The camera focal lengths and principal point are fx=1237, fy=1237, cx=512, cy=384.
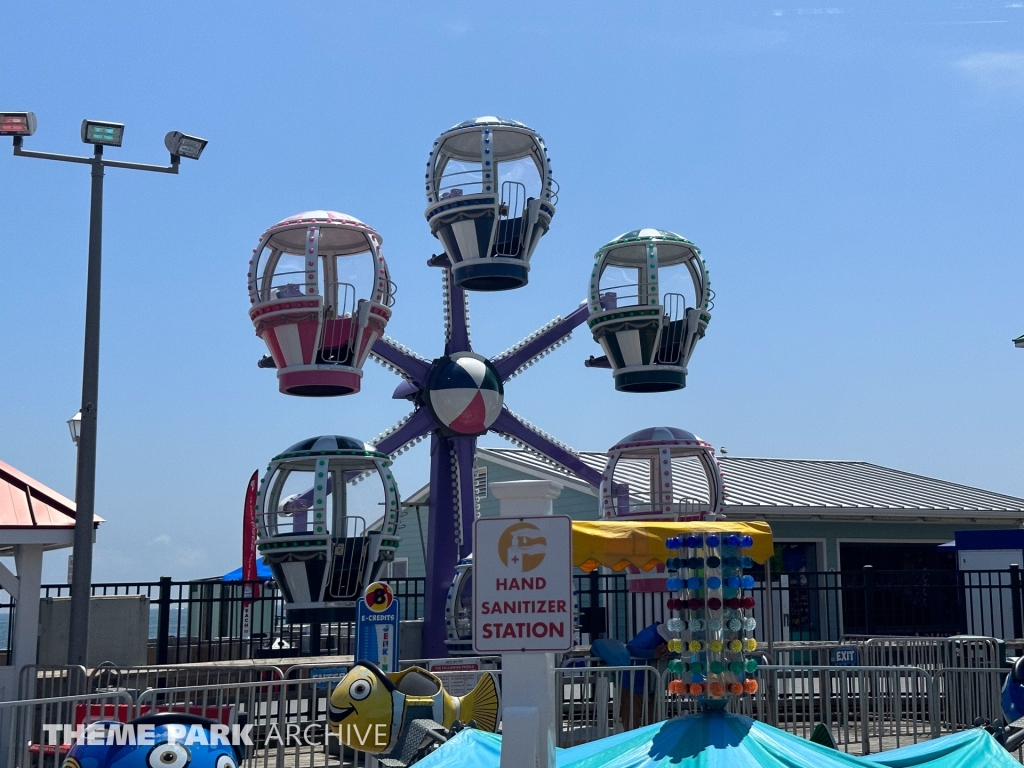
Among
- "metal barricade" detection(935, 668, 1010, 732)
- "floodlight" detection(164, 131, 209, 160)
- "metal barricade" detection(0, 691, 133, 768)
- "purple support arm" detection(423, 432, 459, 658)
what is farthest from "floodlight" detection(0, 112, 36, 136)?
"metal barricade" detection(935, 668, 1010, 732)

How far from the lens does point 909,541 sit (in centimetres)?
2653

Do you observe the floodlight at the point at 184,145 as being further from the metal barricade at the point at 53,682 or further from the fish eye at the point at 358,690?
the fish eye at the point at 358,690

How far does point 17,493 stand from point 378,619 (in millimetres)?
5087

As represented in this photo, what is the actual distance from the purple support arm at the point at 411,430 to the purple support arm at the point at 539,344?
4.39ft

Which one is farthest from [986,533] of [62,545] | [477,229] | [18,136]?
[18,136]

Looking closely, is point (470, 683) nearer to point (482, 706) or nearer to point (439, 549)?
point (482, 706)

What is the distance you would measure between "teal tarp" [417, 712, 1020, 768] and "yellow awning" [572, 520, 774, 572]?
16.3ft

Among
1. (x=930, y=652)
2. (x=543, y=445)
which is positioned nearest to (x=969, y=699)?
(x=930, y=652)

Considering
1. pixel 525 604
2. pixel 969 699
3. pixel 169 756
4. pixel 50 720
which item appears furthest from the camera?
pixel 969 699

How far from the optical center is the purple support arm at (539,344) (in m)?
17.8

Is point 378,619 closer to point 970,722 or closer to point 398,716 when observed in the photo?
point 398,716

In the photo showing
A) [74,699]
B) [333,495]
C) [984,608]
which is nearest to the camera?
[74,699]

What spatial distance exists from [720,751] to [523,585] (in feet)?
8.96

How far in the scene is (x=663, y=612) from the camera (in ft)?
63.4
